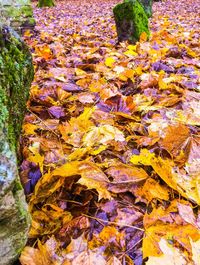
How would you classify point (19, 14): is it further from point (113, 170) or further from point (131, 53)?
point (113, 170)

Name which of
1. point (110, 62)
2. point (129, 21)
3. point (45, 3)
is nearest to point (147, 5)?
point (129, 21)

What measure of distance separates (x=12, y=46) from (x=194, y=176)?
1.21 metres

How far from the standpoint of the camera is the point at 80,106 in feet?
7.61

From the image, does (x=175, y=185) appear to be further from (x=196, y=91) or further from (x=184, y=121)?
(x=196, y=91)

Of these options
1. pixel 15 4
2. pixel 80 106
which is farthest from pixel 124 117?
pixel 15 4

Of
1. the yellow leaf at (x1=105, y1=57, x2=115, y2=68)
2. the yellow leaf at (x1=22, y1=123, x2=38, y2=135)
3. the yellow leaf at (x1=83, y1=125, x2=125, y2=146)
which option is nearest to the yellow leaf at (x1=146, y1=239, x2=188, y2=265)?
the yellow leaf at (x1=83, y1=125, x2=125, y2=146)

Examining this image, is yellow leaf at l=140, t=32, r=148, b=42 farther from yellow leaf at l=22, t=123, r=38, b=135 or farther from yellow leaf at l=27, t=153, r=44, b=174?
yellow leaf at l=27, t=153, r=44, b=174

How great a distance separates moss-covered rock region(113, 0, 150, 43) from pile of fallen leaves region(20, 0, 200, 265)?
1888mm

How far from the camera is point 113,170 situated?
1.57m

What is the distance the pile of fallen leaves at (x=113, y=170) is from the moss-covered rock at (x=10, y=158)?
17 centimetres

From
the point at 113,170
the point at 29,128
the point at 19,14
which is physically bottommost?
the point at 113,170

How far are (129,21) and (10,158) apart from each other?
3.98 metres

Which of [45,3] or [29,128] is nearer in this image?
[29,128]

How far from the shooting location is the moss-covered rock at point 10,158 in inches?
36.6
